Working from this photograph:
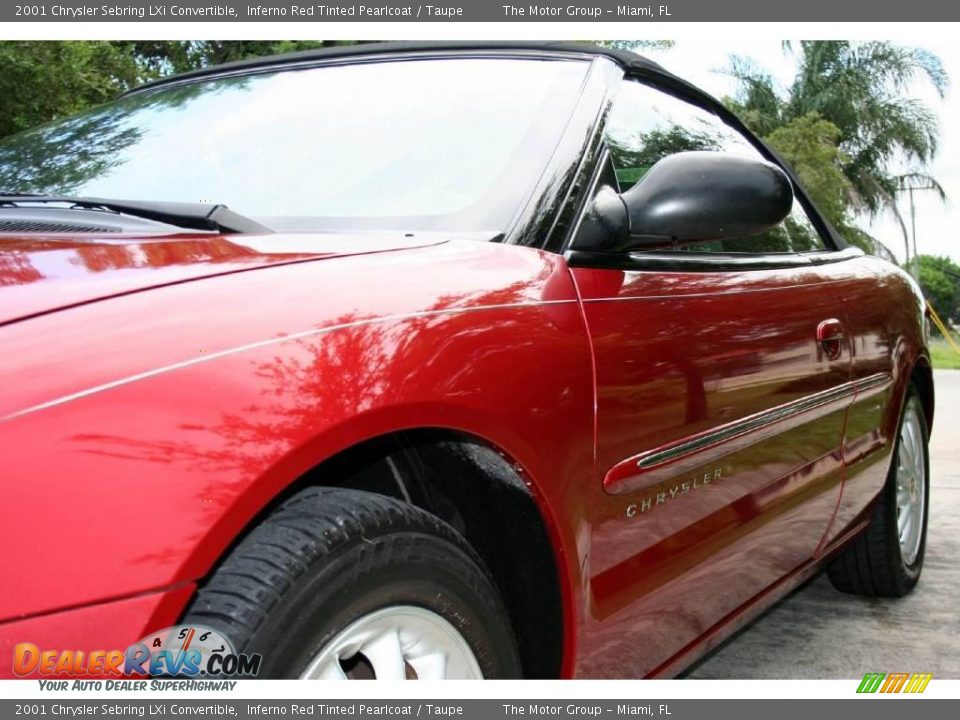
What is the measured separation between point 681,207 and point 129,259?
0.98 metres

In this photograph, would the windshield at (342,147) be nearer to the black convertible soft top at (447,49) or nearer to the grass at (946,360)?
the black convertible soft top at (447,49)

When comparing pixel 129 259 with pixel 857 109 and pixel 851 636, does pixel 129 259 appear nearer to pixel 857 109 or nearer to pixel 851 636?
pixel 851 636

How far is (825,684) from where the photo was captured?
1916 millimetres

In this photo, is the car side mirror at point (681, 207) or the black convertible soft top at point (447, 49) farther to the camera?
the black convertible soft top at point (447, 49)

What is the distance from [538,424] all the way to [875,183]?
2920 cm

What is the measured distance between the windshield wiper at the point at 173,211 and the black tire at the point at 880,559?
8.08 ft

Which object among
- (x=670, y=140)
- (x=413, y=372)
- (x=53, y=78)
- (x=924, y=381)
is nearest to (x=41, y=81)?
(x=53, y=78)

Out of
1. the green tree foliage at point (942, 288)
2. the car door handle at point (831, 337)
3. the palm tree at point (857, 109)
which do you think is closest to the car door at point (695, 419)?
the car door handle at point (831, 337)

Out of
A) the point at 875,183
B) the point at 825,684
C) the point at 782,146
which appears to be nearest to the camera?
the point at 825,684

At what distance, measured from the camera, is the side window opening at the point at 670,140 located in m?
2.23

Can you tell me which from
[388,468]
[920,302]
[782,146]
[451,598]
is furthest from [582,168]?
[782,146]

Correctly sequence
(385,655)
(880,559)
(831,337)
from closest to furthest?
(385,655) → (831,337) → (880,559)

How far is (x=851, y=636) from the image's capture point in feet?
10.7

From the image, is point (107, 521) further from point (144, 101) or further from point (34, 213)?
point (144, 101)
